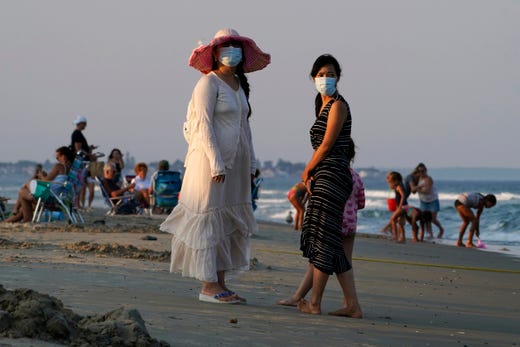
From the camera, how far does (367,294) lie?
7.46 m

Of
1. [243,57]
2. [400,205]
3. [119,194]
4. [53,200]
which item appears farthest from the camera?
[119,194]

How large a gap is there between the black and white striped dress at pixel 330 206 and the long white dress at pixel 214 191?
544mm

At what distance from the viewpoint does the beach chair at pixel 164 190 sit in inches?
733

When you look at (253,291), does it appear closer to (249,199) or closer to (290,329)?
(249,199)

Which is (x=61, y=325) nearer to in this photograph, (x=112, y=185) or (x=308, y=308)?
(x=308, y=308)

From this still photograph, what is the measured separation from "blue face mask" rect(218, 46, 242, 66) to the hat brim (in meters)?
0.07

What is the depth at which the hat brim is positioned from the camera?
21.3ft

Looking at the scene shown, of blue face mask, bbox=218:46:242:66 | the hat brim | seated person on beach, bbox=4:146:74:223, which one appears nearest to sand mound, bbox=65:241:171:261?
the hat brim

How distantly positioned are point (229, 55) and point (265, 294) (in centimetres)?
181

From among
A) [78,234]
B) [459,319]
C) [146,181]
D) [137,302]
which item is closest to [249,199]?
[137,302]

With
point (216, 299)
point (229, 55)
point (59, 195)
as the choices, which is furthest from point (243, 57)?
point (59, 195)

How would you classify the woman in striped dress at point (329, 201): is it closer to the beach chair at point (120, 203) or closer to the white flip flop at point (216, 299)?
the white flip flop at point (216, 299)

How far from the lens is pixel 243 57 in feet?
21.8

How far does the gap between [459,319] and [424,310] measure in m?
0.39
